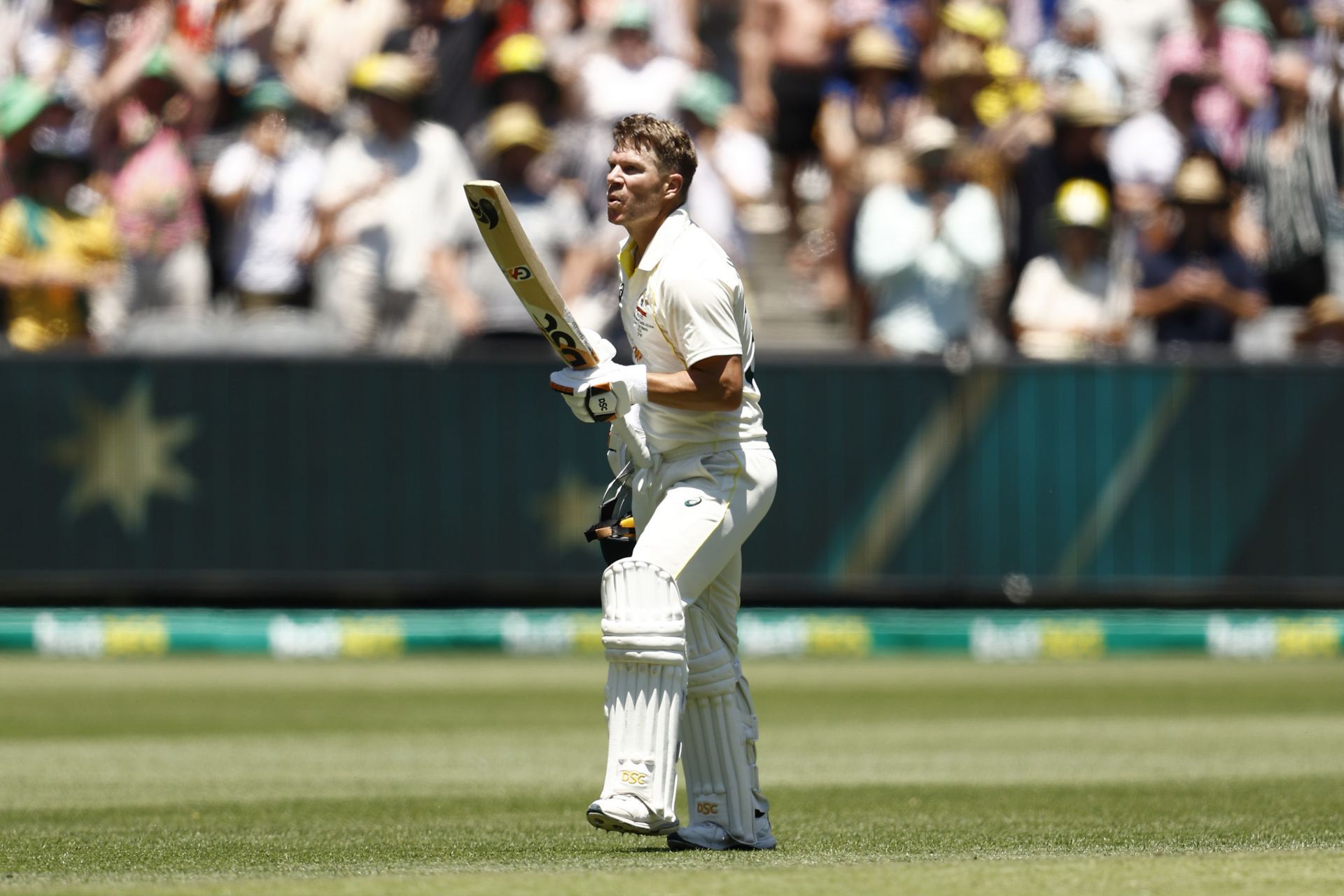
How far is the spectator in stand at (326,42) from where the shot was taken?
14.6 meters

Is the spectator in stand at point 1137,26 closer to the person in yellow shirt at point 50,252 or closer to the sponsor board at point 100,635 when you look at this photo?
the person in yellow shirt at point 50,252

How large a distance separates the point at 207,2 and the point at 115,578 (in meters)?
4.21

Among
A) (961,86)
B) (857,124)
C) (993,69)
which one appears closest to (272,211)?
(857,124)

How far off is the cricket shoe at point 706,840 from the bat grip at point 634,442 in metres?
0.96

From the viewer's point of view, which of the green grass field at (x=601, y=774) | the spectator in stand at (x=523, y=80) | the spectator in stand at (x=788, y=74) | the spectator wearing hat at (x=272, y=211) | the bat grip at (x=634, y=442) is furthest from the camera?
the spectator in stand at (x=788, y=74)

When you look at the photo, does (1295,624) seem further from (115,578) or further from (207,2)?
(207,2)

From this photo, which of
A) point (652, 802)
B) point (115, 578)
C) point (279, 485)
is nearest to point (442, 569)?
point (279, 485)

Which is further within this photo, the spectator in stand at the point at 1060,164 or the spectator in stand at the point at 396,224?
the spectator in stand at the point at 1060,164

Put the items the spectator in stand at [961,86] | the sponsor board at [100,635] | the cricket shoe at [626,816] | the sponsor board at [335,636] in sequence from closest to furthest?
the cricket shoe at [626,816] < the sponsor board at [100,635] < the sponsor board at [335,636] < the spectator in stand at [961,86]

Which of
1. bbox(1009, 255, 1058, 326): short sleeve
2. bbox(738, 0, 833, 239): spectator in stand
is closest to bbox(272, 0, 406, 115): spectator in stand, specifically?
bbox(738, 0, 833, 239): spectator in stand

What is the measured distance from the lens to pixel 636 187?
5871 mm

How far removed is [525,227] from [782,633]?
2.83 m

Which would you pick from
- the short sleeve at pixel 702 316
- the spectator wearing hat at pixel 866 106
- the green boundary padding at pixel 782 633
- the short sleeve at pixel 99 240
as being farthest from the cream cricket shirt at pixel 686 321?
the spectator wearing hat at pixel 866 106

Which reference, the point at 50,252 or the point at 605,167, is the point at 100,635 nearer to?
the point at 50,252
